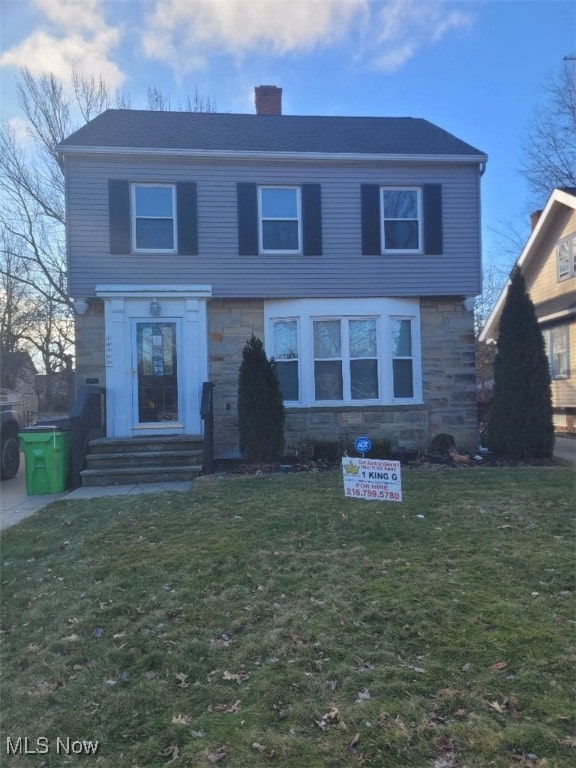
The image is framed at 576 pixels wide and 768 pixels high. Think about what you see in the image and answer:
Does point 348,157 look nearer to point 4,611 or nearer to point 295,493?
point 295,493

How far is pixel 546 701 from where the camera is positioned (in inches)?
99.2

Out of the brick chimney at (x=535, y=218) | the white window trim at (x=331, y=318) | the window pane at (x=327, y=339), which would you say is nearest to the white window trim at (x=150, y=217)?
the white window trim at (x=331, y=318)

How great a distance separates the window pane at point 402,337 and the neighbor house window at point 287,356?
1.96 meters

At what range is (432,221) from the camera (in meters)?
10.6

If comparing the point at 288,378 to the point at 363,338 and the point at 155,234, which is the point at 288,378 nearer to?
the point at 363,338

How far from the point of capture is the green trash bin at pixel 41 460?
306 inches

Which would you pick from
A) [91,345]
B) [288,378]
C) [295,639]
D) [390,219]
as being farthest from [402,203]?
[295,639]

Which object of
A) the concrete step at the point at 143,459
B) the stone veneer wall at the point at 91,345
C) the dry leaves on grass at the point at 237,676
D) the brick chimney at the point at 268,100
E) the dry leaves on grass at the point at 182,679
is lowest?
the dry leaves on grass at the point at 182,679

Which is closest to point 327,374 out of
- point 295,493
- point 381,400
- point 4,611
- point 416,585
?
point 381,400

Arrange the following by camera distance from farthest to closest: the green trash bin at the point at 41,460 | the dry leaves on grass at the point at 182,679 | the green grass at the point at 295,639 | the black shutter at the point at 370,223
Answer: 1. the black shutter at the point at 370,223
2. the green trash bin at the point at 41,460
3. the dry leaves on grass at the point at 182,679
4. the green grass at the point at 295,639

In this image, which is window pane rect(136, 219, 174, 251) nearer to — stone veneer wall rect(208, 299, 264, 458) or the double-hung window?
stone veneer wall rect(208, 299, 264, 458)

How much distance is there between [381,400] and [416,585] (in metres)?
6.73

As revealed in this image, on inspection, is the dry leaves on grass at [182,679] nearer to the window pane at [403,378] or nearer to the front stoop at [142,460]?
the front stoop at [142,460]

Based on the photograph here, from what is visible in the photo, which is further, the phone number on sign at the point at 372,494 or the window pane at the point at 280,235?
the window pane at the point at 280,235
